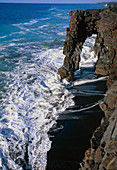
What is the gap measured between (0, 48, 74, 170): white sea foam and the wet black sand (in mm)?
414

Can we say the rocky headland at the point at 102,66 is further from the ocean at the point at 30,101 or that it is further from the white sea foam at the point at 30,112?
the white sea foam at the point at 30,112

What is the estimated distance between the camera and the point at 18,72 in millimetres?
16953

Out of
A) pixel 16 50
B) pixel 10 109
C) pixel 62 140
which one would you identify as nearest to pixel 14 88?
pixel 10 109

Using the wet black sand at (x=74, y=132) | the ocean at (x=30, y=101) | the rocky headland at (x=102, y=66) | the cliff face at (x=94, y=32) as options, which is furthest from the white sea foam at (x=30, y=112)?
the cliff face at (x=94, y=32)

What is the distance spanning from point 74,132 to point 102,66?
25.3 ft

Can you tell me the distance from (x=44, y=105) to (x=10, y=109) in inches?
92.0

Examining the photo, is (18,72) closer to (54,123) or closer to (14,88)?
(14,88)

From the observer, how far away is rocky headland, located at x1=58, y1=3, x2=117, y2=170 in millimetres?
3844

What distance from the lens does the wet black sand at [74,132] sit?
7098 millimetres

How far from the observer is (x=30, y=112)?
10.5m

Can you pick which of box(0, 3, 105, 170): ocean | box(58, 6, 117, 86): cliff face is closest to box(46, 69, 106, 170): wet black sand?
box(0, 3, 105, 170): ocean

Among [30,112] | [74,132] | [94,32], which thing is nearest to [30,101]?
[30,112]

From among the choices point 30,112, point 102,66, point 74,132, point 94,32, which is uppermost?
point 94,32

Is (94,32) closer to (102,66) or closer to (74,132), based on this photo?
(102,66)
